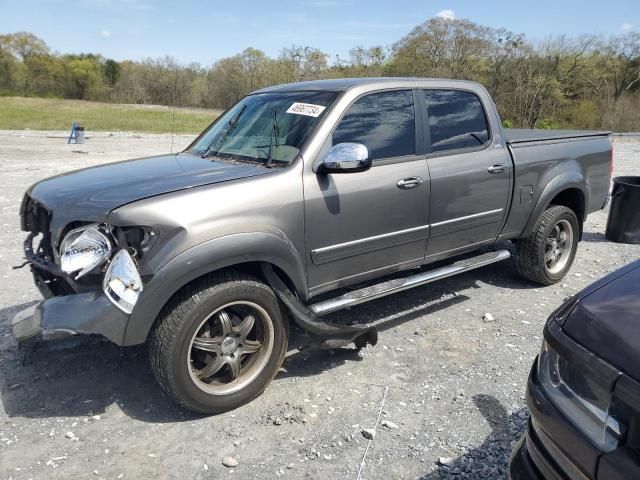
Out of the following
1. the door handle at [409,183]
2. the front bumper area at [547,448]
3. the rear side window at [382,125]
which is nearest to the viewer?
the front bumper area at [547,448]

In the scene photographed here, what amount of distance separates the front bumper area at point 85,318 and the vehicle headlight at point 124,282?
46mm

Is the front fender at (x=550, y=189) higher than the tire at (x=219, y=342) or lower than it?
higher

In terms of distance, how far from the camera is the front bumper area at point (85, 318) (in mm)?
2760

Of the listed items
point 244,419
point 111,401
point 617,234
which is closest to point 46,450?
point 111,401

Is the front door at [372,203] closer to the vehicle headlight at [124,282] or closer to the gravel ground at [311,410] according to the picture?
the gravel ground at [311,410]

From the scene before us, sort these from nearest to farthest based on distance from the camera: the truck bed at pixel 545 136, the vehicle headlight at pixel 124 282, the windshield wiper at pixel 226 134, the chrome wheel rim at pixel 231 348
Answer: the vehicle headlight at pixel 124 282, the chrome wheel rim at pixel 231 348, the windshield wiper at pixel 226 134, the truck bed at pixel 545 136

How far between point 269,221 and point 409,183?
1.22 m

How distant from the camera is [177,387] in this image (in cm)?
297

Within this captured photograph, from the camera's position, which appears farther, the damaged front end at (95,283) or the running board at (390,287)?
the running board at (390,287)

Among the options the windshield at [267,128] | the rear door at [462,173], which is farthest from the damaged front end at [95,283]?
the rear door at [462,173]

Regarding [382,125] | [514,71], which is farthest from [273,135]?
[514,71]

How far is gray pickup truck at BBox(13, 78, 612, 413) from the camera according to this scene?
2.82 meters

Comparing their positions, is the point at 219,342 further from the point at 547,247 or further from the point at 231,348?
the point at 547,247

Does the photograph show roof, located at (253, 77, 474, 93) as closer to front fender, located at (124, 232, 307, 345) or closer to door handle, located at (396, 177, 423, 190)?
door handle, located at (396, 177, 423, 190)
